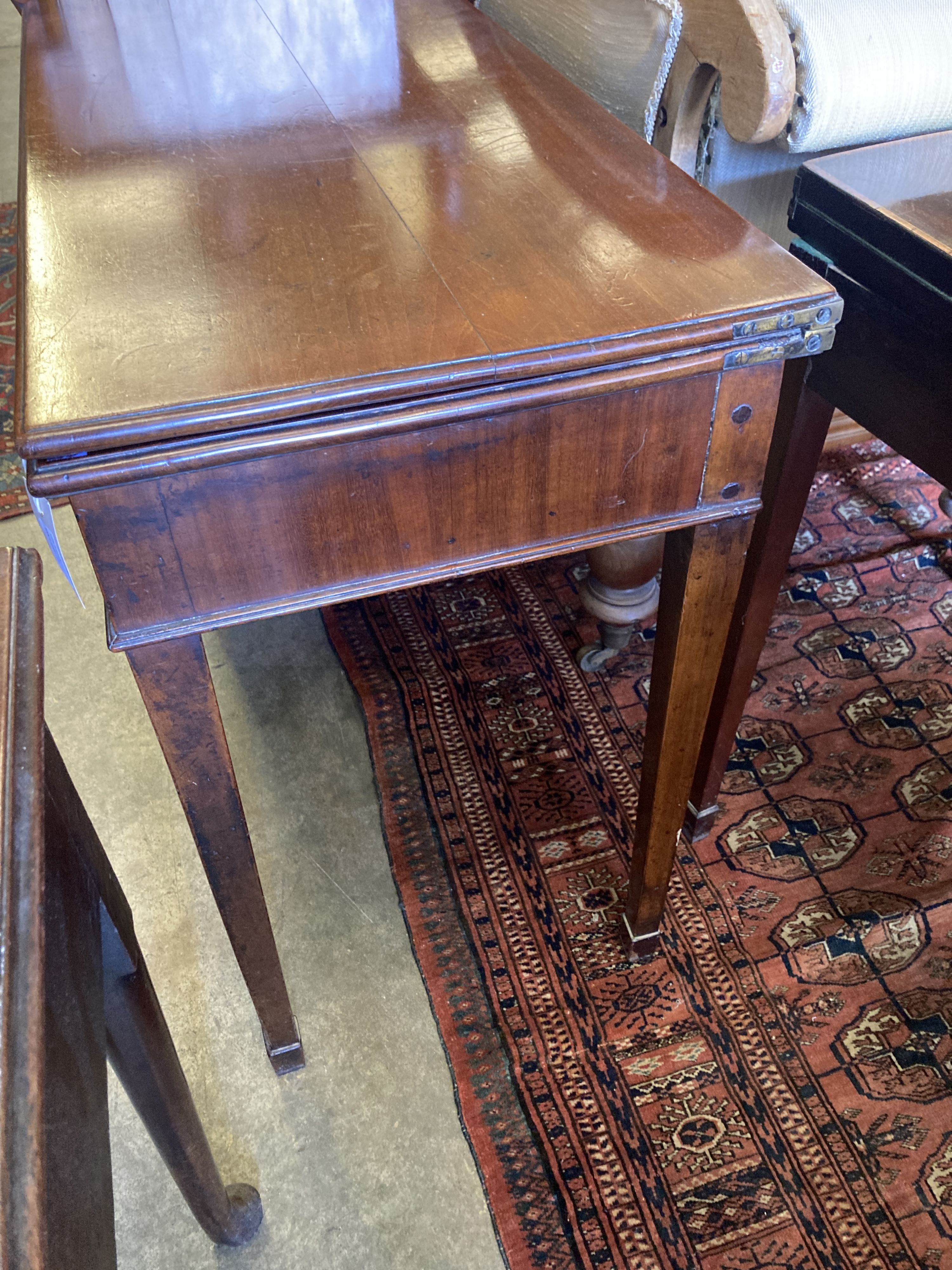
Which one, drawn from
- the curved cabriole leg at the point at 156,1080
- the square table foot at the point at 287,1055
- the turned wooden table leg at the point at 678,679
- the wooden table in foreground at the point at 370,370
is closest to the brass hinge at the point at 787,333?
the wooden table in foreground at the point at 370,370

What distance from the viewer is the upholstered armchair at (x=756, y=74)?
1070 mm

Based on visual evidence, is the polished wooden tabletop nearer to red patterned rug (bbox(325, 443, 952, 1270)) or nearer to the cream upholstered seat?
the cream upholstered seat

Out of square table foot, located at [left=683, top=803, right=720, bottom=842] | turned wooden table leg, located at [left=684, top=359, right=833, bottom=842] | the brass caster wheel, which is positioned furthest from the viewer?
the brass caster wheel

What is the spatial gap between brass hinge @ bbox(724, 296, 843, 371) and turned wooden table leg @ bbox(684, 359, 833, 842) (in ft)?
0.80

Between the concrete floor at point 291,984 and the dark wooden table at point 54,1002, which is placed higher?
the dark wooden table at point 54,1002

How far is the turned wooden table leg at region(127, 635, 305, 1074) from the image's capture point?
723 millimetres

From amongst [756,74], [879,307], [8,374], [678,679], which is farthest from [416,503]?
[8,374]

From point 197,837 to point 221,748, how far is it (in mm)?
105

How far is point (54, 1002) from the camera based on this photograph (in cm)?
47

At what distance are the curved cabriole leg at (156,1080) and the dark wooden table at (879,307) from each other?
755 millimetres

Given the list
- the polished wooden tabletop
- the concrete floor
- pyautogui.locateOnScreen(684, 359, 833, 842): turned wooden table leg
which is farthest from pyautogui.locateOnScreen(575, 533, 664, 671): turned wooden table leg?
the polished wooden tabletop

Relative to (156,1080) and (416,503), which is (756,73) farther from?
(156,1080)

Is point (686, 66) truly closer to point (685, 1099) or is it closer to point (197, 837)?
point (197, 837)

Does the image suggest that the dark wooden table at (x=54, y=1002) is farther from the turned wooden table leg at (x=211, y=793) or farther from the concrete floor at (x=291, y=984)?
the concrete floor at (x=291, y=984)
